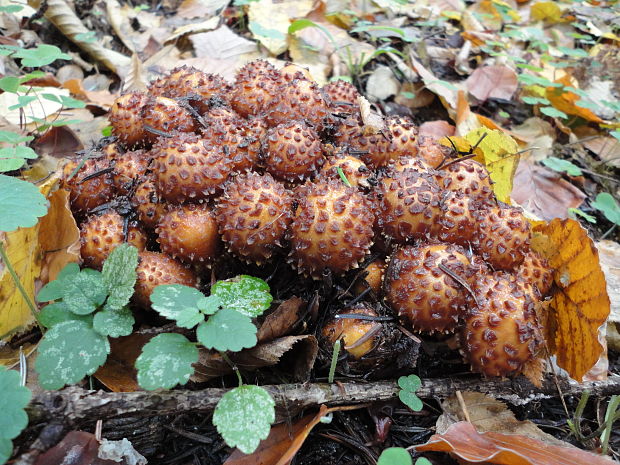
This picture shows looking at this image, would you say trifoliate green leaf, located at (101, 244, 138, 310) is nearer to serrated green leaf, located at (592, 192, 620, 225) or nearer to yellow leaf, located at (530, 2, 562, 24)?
serrated green leaf, located at (592, 192, 620, 225)

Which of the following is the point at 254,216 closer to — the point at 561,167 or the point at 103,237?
the point at 103,237

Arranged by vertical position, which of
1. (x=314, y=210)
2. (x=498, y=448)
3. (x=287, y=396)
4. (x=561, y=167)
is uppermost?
(x=314, y=210)

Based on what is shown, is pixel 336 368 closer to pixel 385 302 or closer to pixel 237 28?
pixel 385 302

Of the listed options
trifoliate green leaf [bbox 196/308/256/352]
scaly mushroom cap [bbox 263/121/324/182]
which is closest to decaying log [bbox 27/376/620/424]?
trifoliate green leaf [bbox 196/308/256/352]

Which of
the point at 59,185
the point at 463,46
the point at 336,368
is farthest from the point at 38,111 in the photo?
the point at 463,46

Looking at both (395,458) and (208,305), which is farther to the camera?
(208,305)

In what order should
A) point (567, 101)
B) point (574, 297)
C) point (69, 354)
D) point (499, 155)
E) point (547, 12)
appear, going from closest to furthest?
point (69, 354), point (574, 297), point (499, 155), point (567, 101), point (547, 12)

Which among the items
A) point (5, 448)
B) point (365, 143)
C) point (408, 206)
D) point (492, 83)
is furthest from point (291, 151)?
point (492, 83)

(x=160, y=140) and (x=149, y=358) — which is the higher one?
(x=160, y=140)
